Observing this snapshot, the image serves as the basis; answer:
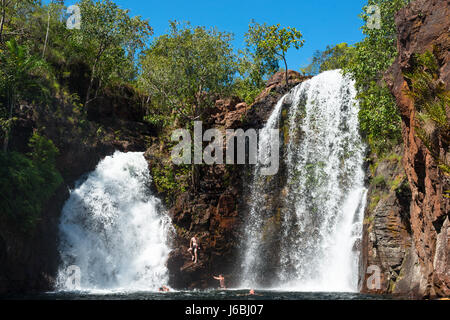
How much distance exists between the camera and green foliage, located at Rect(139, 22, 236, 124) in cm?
3078

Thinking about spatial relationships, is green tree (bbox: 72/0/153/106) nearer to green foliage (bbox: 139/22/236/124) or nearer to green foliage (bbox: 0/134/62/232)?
green foliage (bbox: 139/22/236/124)

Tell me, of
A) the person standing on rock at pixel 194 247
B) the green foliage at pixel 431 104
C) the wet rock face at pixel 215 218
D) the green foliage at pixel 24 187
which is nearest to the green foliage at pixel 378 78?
the wet rock face at pixel 215 218

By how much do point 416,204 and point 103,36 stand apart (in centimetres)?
2575

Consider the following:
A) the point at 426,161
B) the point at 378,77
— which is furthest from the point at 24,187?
the point at 378,77

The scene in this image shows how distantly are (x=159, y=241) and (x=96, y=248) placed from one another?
381 centimetres

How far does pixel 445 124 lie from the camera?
37.0ft

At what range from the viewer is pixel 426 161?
13.3 metres

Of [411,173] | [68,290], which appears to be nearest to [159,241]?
[68,290]

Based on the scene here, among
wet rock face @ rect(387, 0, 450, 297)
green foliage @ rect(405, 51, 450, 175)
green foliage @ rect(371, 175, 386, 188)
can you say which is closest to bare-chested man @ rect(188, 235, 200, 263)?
green foliage @ rect(371, 175, 386, 188)

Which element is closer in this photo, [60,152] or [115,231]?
[115,231]

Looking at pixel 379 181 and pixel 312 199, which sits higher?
pixel 379 181

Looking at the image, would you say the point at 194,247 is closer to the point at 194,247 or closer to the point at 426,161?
the point at 194,247

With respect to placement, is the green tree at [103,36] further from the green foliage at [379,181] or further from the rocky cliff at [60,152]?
the green foliage at [379,181]

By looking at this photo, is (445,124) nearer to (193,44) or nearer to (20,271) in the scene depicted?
(20,271)
